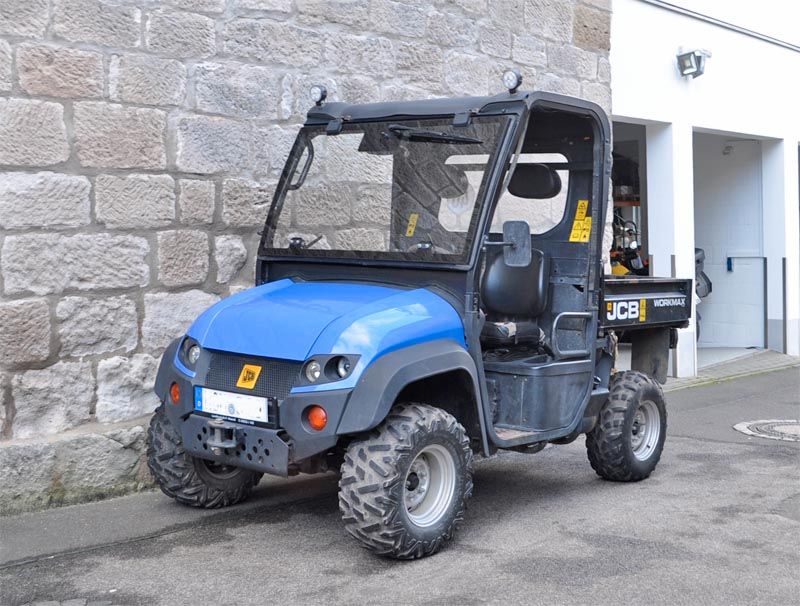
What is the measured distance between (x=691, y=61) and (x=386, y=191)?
691cm

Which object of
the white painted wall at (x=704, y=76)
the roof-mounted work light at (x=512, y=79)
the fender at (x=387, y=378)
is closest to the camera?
the fender at (x=387, y=378)

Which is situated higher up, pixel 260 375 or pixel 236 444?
pixel 260 375

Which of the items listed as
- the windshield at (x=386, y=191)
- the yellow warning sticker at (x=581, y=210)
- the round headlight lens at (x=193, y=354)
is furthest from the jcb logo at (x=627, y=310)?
the round headlight lens at (x=193, y=354)

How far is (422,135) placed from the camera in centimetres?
576

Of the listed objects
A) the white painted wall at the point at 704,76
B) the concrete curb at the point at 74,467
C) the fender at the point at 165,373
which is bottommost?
the concrete curb at the point at 74,467

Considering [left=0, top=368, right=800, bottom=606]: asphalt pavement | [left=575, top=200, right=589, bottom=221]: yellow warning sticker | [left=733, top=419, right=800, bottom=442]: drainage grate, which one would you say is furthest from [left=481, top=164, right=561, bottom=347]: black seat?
[left=733, top=419, right=800, bottom=442]: drainage grate

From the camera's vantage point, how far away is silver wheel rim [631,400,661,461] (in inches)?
268

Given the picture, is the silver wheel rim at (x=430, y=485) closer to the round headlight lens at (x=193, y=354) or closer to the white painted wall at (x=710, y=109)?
the round headlight lens at (x=193, y=354)

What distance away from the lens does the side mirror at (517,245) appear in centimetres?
536

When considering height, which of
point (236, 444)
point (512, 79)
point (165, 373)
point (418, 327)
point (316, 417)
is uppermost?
point (512, 79)

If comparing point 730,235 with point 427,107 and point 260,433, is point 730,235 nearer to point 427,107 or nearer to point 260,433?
point 427,107

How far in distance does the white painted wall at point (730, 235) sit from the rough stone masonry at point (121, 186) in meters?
7.84

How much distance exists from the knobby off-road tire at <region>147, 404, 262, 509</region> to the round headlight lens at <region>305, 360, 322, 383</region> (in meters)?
1.01

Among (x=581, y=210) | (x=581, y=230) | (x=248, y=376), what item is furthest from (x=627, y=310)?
(x=248, y=376)
